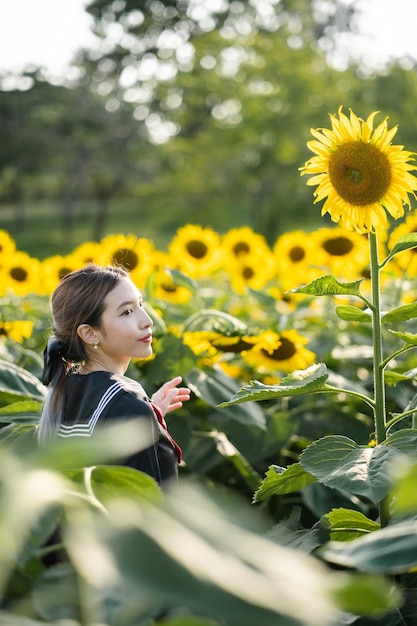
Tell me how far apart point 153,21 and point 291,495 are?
124ft

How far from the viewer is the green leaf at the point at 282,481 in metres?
1.62

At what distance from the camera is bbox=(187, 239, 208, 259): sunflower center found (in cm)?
484

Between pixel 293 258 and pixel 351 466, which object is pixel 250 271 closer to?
pixel 293 258

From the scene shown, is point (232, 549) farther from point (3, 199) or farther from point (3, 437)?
point (3, 199)

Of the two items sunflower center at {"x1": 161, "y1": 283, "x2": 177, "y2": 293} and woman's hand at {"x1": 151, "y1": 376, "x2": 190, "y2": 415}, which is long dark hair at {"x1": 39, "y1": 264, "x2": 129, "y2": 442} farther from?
sunflower center at {"x1": 161, "y1": 283, "x2": 177, "y2": 293}

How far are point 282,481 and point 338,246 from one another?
2.72 metres

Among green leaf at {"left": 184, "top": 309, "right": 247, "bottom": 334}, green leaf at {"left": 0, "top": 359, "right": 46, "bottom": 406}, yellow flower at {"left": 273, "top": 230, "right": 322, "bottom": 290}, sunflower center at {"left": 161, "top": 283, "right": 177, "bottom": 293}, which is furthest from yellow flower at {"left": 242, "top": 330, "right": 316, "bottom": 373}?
yellow flower at {"left": 273, "top": 230, "right": 322, "bottom": 290}

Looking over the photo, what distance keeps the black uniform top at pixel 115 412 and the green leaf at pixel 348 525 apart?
15.8 inches

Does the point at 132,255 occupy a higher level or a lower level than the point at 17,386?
higher

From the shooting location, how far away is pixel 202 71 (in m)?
23.8

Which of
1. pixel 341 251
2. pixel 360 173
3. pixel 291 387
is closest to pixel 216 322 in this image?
pixel 360 173

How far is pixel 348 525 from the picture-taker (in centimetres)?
159

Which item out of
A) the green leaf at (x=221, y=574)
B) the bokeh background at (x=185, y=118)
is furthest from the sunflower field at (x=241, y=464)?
the bokeh background at (x=185, y=118)

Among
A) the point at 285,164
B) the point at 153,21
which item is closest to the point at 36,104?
the point at 153,21
